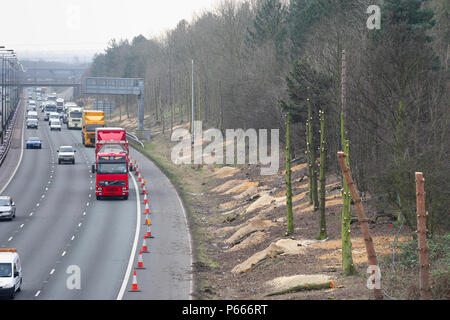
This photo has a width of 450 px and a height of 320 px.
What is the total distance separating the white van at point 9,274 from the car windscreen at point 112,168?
25358 mm

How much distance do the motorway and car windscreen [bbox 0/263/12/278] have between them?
1019 mm

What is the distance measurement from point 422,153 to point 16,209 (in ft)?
110

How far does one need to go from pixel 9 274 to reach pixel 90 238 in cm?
1406

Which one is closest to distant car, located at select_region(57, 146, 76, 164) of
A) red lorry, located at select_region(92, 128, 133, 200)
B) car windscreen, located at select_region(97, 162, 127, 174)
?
red lorry, located at select_region(92, 128, 133, 200)

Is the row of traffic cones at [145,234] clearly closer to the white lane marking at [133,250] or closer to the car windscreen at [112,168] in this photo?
the white lane marking at [133,250]

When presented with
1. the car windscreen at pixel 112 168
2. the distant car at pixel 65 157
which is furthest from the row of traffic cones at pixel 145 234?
the distant car at pixel 65 157

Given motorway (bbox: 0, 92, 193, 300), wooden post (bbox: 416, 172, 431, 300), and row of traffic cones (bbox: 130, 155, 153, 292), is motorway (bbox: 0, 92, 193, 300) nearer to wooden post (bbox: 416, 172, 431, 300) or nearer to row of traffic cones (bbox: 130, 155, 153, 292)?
row of traffic cones (bbox: 130, 155, 153, 292)

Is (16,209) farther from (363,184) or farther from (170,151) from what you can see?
(170,151)

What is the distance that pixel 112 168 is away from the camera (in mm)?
55688

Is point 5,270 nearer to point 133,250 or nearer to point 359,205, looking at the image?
point 133,250

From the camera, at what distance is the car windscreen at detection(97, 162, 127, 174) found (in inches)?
2183

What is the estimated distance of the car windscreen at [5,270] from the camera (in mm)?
28500

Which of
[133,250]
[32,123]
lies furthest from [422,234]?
[32,123]
